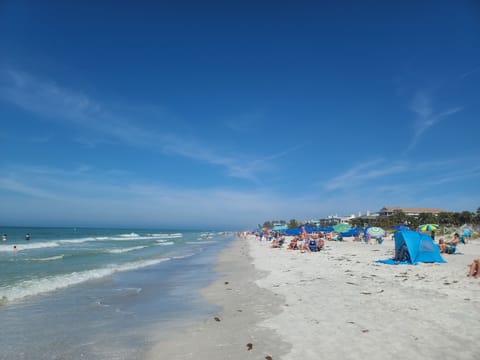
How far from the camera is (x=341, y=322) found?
6.38 m

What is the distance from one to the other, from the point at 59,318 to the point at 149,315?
7.28 ft

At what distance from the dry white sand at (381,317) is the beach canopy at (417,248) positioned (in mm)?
3228

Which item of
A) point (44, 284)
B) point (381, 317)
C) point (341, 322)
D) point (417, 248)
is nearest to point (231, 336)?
point (341, 322)

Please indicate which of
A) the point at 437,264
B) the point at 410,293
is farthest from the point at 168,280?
the point at 437,264

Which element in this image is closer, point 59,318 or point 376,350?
point 376,350

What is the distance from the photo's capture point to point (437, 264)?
47.3ft

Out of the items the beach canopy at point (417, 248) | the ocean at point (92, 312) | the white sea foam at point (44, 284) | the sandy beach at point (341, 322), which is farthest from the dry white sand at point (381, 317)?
the white sea foam at point (44, 284)

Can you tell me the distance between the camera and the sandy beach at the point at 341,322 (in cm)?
507

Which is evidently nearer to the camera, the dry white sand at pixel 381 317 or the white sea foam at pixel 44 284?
the dry white sand at pixel 381 317

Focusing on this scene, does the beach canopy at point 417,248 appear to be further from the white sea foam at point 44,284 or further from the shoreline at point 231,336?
the white sea foam at point 44,284

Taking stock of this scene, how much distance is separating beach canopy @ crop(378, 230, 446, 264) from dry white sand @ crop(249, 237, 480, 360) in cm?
323

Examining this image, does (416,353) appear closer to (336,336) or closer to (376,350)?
(376,350)

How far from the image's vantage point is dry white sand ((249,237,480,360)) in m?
4.99

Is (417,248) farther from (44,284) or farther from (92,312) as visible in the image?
(44,284)
